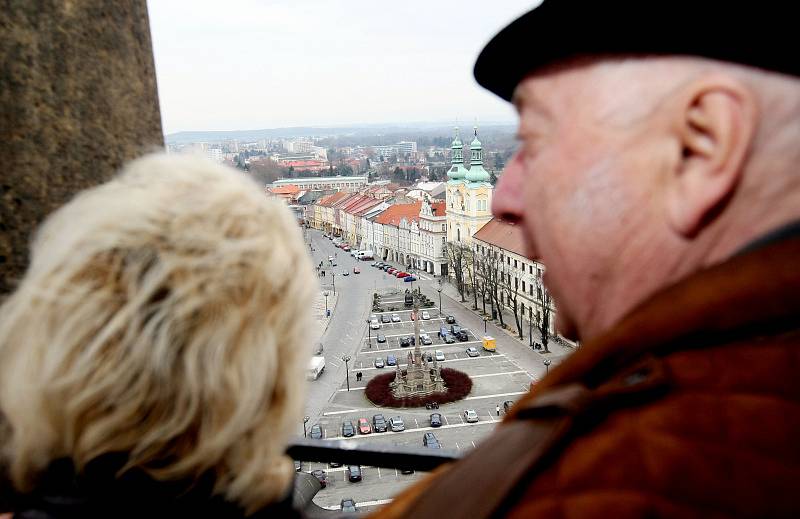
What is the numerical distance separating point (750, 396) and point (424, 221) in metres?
34.1

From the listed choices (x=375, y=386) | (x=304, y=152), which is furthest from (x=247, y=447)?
(x=304, y=152)

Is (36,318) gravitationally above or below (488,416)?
above

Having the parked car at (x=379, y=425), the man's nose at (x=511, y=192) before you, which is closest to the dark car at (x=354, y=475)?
the parked car at (x=379, y=425)

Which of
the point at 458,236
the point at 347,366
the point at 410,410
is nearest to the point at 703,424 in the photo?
the point at 410,410

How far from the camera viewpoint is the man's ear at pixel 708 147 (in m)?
0.66

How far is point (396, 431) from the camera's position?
16.3 m

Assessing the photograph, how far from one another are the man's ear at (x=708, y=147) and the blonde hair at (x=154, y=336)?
0.49 meters

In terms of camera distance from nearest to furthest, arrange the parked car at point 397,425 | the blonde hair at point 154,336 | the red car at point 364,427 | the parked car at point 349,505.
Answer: the blonde hair at point 154,336 < the parked car at point 349,505 < the red car at point 364,427 < the parked car at point 397,425

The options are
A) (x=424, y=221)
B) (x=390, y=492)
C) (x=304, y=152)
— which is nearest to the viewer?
(x=390, y=492)

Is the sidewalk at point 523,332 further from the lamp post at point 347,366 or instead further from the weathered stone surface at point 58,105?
the weathered stone surface at point 58,105

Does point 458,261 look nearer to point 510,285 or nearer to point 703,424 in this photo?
point 510,285

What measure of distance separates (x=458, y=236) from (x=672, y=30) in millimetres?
30463

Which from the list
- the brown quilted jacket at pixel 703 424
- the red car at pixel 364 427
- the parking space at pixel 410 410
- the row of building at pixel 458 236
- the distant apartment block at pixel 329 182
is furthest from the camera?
the distant apartment block at pixel 329 182

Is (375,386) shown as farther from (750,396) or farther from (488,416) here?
(750,396)
